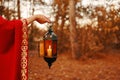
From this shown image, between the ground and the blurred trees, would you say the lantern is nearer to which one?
the ground

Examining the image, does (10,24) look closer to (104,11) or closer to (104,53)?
(104,11)

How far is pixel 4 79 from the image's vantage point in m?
3.32

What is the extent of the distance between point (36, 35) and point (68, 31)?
3552 mm

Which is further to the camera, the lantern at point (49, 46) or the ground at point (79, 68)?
the ground at point (79, 68)

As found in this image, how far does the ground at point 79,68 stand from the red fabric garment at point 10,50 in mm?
5000

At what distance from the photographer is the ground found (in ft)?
27.8

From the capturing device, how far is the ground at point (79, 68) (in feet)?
27.8

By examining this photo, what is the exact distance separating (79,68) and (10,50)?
6.62 meters

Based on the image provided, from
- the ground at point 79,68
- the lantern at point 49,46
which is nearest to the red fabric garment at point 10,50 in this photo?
the lantern at point 49,46

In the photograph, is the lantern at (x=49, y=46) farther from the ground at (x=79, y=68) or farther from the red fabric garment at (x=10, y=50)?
the ground at (x=79, y=68)

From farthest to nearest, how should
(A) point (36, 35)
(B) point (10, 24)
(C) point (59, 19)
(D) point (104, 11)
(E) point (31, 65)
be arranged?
(A) point (36, 35), (C) point (59, 19), (D) point (104, 11), (E) point (31, 65), (B) point (10, 24)

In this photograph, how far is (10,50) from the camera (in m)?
3.27

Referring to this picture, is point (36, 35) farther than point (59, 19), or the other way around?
point (36, 35)

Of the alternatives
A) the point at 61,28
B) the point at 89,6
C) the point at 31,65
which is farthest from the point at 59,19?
the point at 31,65
